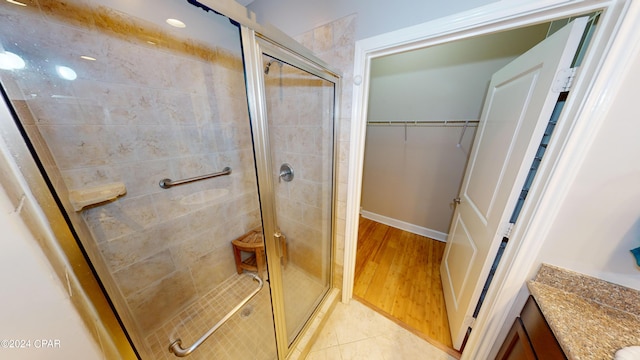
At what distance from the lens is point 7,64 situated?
0.70 meters

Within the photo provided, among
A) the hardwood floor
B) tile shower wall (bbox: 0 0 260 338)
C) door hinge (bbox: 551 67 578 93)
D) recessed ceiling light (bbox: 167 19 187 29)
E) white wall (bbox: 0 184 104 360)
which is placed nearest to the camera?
white wall (bbox: 0 184 104 360)

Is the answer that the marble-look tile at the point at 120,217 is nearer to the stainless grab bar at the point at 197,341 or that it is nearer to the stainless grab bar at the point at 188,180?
the stainless grab bar at the point at 188,180

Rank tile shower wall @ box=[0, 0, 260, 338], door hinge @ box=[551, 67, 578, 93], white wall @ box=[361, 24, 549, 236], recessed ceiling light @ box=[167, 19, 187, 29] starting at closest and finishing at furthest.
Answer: door hinge @ box=[551, 67, 578, 93] → tile shower wall @ box=[0, 0, 260, 338] → recessed ceiling light @ box=[167, 19, 187, 29] → white wall @ box=[361, 24, 549, 236]

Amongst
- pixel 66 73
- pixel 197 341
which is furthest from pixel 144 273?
pixel 66 73

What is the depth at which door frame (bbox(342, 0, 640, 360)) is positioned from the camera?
581 mm

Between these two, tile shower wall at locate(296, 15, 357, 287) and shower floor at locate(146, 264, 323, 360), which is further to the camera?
shower floor at locate(146, 264, 323, 360)

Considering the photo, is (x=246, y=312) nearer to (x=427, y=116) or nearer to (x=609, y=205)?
(x=609, y=205)

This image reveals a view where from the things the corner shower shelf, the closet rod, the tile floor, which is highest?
the closet rod

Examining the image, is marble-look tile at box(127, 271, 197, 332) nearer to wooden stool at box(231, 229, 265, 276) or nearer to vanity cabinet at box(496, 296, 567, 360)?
wooden stool at box(231, 229, 265, 276)

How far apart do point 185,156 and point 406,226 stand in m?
2.59

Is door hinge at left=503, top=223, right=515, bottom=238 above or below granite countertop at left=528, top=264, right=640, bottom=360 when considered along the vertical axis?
above

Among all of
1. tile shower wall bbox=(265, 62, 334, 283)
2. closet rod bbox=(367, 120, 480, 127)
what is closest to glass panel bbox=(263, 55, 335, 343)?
tile shower wall bbox=(265, 62, 334, 283)

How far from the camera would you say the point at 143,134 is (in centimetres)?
106

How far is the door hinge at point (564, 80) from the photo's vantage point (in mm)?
674
